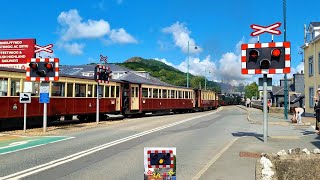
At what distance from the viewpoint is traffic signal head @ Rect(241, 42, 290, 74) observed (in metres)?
12.6

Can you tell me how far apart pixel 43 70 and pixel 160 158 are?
14197 millimetres

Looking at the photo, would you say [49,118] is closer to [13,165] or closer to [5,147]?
[5,147]

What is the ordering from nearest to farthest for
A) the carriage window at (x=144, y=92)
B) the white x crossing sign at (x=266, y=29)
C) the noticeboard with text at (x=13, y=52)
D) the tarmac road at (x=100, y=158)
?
the tarmac road at (x=100, y=158), the white x crossing sign at (x=266, y=29), the noticeboard with text at (x=13, y=52), the carriage window at (x=144, y=92)

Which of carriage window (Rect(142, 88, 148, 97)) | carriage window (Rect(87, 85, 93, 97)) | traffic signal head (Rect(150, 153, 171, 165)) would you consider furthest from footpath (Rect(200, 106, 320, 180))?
carriage window (Rect(142, 88, 148, 97))

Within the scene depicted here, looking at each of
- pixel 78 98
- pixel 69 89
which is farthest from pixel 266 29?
pixel 78 98

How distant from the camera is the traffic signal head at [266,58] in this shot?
1263 centimetres

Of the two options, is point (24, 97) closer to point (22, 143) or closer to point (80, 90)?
point (22, 143)

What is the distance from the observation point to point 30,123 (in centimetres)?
2055

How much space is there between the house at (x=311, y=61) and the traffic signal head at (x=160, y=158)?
96.0ft

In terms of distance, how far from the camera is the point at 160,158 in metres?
5.71

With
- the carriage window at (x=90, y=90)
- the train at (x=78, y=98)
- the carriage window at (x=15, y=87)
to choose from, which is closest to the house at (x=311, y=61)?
the train at (x=78, y=98)

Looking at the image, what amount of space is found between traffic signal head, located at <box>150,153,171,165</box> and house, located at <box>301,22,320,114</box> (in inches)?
1152

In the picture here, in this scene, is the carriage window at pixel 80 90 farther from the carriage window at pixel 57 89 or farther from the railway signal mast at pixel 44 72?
the railway signal mast at pixel 44 72

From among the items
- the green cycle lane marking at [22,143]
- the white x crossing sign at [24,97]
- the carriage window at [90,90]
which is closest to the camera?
the green cycle lane marking at [22,143]
